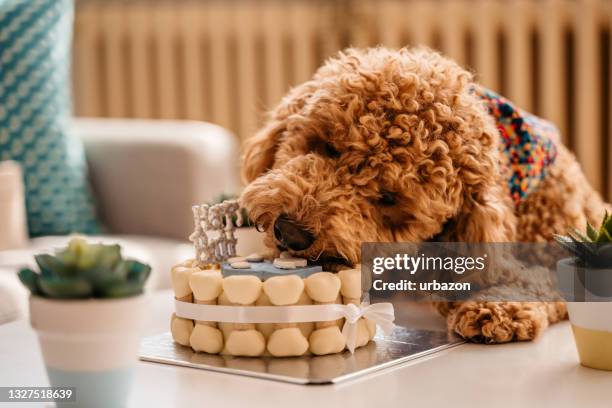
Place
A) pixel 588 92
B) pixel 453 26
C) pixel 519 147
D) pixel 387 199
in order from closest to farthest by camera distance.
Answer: pixel 387 199 < pixel 519 147 < pixel 588 92 < pixel 453 26

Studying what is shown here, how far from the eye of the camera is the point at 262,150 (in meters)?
1.31

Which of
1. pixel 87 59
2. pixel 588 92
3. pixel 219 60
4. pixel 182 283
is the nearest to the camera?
pixel 182 283

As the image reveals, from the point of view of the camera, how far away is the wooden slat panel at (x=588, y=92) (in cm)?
280

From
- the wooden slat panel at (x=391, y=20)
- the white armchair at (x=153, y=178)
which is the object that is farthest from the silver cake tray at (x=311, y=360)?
the wooden slat panel at (x=391, y=20)

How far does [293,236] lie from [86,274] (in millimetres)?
387

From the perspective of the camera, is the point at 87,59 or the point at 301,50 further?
the point at 87,59

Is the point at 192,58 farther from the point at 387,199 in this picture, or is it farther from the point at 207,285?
the point at 207,285

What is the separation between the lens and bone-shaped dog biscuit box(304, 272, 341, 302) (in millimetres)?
1003

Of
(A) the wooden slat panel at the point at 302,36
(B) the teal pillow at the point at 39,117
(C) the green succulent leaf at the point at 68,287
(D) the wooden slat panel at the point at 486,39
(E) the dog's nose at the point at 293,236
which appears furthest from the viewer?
(A) the wooden slat panel at the point at 302,36

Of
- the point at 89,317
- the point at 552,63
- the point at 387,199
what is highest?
the point at 552,63

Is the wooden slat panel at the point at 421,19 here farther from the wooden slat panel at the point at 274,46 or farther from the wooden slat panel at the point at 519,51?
the wooden slat panel at the point at 274,46

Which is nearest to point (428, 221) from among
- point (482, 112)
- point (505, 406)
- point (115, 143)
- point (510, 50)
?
point (482, 112)

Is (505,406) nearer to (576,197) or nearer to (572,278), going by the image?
(572,278)

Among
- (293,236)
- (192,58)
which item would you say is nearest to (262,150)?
(293,236)
